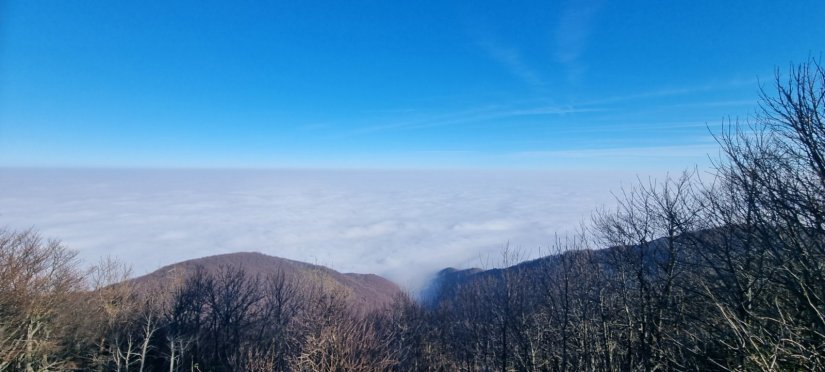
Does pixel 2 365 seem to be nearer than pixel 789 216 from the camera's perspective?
No

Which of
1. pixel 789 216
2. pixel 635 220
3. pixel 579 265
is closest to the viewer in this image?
pixel 789 216

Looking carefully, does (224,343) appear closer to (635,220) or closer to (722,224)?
(635,220)

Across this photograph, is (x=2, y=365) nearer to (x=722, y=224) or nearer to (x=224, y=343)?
(x=224, y=343)

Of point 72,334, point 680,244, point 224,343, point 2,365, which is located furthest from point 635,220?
point 72,334

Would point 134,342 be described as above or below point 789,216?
below

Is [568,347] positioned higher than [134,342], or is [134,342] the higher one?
[568,347]

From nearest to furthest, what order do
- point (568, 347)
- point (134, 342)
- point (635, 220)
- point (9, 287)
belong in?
point (635, 220) < point (9, 287) < point (568, 347) < point (134, 342)

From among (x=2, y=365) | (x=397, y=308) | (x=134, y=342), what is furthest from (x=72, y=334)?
(x=397, y=308)

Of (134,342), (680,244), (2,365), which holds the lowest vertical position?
(134,342)

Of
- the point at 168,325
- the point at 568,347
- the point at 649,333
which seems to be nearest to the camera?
the point at 649,333
